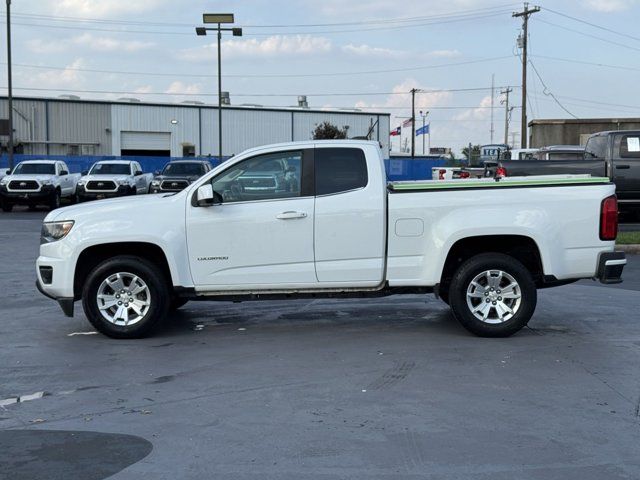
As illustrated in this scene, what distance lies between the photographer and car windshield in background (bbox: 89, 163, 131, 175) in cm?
3002

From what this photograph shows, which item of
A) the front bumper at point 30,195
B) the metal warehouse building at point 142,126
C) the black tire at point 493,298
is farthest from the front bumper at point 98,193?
the metal warehouse building at point 142,126

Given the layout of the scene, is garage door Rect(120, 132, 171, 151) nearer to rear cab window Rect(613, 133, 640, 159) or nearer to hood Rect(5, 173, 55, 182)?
hood Rect(5, 173, 55, 182)

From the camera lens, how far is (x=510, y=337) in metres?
8.26

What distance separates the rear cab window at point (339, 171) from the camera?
824cm

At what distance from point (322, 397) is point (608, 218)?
3744mm

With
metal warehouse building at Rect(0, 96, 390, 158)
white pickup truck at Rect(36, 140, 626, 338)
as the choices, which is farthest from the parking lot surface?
metal warehouse building at Rect(0, 96, 390, 158)

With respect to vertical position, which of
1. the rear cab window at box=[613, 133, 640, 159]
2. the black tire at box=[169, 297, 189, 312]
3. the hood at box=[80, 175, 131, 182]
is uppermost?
the rear cab window at box=[613, 133, 640, 159]

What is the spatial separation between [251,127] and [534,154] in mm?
46672

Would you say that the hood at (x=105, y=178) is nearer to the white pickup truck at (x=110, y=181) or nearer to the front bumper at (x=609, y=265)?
the white pickup truck at (x=110, y=181)

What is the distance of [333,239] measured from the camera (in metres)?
8.15

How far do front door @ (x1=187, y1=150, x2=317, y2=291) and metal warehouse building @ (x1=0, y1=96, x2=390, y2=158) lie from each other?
57.0 m

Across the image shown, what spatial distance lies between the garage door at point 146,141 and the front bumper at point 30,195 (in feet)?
128

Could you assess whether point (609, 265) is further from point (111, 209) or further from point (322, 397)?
point (111, 209)

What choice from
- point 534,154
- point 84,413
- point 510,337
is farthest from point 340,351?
point 534,154
